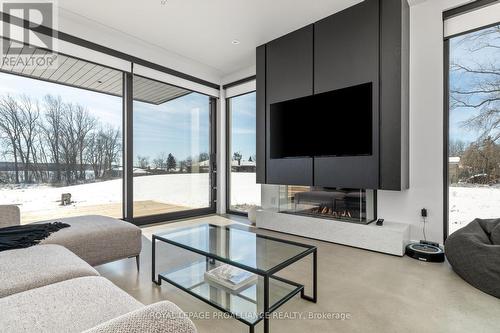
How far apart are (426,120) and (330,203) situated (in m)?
1.51

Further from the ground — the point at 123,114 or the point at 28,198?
the point at 123,114

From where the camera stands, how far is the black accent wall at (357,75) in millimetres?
2762

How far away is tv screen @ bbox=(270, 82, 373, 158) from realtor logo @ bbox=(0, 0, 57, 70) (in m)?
3.01

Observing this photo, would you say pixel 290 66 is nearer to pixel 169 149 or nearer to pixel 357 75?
pixel 357 75

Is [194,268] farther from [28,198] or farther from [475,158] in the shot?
[475,158]

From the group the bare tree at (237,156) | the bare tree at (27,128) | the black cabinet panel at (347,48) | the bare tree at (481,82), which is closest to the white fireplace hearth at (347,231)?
the bare tree at (481,82)

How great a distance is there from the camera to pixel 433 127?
2.89 m

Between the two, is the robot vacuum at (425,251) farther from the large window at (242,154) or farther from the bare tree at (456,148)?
the large window at (242,154)

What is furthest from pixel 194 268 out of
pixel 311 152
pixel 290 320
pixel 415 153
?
pixel 415 153

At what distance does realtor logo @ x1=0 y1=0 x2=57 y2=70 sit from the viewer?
2.86 meters

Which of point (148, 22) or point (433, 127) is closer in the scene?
point (433, 127)

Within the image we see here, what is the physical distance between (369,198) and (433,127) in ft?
3.56

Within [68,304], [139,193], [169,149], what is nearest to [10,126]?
[139,193]

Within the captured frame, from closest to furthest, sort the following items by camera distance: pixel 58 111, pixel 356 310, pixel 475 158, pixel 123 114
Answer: pixel 356 310, pixel 475 158, pixel 58 111, pixel 123 114
